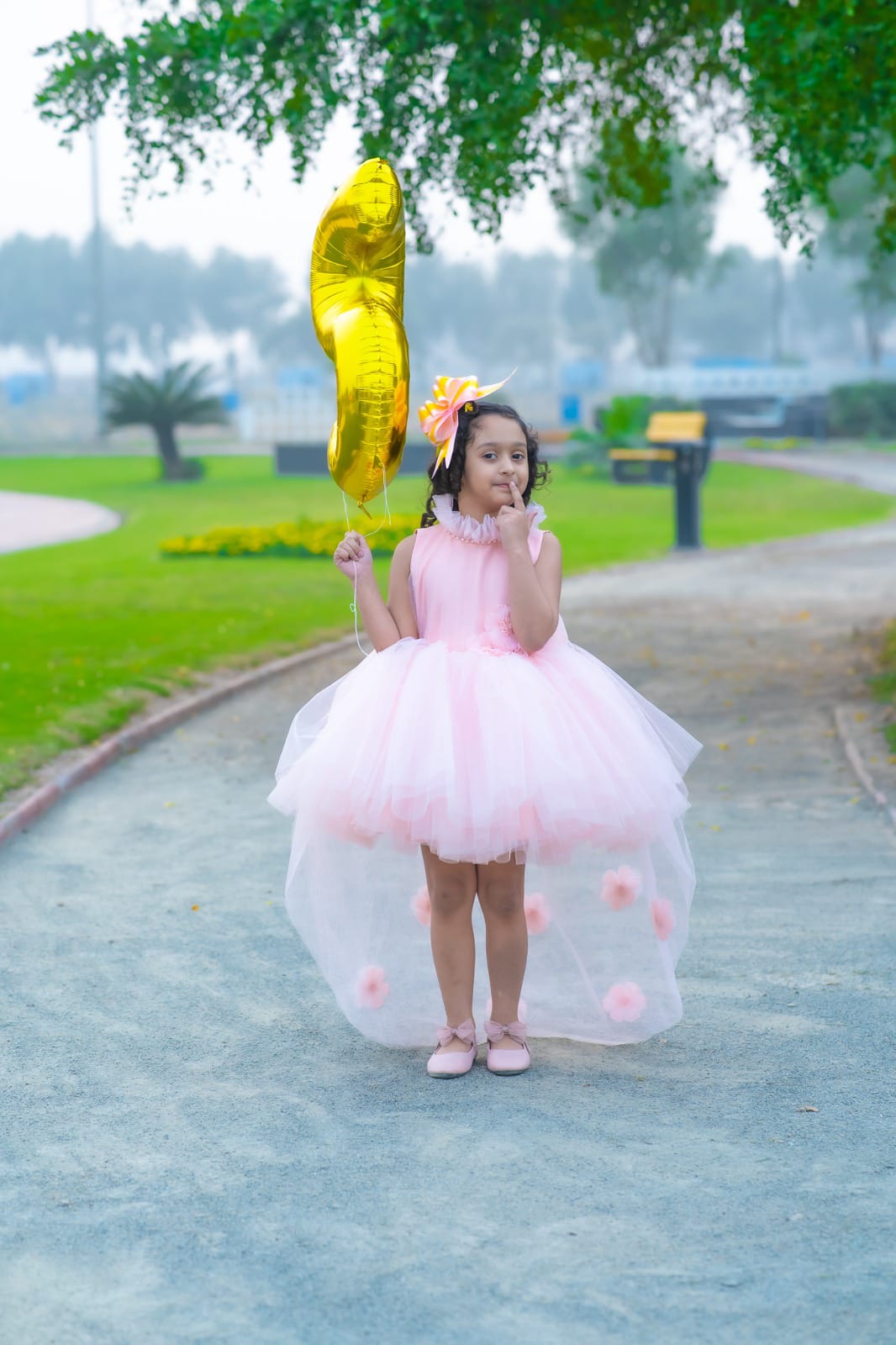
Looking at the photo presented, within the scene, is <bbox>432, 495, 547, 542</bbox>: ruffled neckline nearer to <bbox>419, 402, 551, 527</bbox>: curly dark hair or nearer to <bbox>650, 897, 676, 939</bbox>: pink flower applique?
<bbox>419, 402, 551, 527</bbox>: curly dark hair

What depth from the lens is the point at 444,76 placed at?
9.42 meters

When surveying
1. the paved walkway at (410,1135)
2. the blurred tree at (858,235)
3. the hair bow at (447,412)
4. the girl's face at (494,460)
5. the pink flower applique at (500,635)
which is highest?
the blurred tree at (858,235)

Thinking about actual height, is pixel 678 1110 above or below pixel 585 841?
below

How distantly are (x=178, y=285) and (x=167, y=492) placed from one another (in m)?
116

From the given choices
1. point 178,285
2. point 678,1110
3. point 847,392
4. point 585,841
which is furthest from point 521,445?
point 178,285

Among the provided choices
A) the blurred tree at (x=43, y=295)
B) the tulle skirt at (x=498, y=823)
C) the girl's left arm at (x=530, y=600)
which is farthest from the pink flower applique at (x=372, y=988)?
the blurred tree at (x=43, y=295)

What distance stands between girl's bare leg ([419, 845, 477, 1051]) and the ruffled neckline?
0.87 meters

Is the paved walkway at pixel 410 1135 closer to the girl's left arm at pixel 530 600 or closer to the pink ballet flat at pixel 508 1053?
the pink ballet flat at pixel 508 1053

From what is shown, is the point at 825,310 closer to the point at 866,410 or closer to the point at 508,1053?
the point at 866,410

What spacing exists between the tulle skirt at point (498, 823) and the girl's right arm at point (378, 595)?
0.26 ft

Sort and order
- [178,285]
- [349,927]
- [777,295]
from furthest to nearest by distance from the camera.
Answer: [178,285] → [777,295] → [349,927]

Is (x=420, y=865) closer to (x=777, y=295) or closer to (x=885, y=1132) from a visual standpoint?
(x=885, y=1132)

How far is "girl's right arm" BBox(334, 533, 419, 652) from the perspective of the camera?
4.34m

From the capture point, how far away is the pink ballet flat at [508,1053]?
4.36 meters
